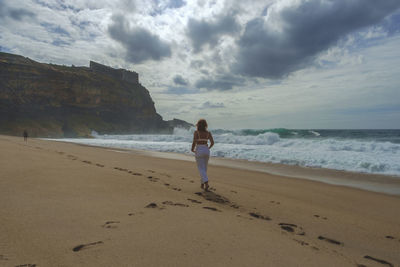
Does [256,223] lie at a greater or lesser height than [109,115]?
lesser

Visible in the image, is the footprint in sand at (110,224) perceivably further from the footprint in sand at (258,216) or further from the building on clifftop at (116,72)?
the building on clifftop at (116,72)

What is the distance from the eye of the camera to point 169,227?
2.35 meters

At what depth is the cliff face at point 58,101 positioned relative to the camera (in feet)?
162

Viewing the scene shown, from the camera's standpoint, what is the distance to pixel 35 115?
172 ft

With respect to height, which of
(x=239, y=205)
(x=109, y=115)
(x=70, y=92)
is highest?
(x=70, y=92)

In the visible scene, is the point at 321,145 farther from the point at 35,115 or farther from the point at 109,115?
the point at 109,115

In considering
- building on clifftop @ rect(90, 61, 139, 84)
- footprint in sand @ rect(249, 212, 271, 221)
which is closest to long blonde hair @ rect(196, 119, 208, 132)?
footprint in sand @ rect(249, 212, 271, 221)

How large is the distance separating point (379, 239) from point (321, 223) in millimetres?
669

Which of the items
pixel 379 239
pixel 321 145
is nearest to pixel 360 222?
pixel 379 239

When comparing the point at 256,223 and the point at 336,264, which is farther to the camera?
the point at 256,223

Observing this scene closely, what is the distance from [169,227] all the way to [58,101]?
219ft

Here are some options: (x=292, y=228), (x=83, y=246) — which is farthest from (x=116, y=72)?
(x=83, y=246)

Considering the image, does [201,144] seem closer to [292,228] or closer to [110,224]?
[292,228]

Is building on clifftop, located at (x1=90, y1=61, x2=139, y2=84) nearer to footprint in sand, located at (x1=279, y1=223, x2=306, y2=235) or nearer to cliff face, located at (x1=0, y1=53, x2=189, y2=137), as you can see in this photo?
cliff face, located at (x1=0, y1=53, x2=189, y2=137)
